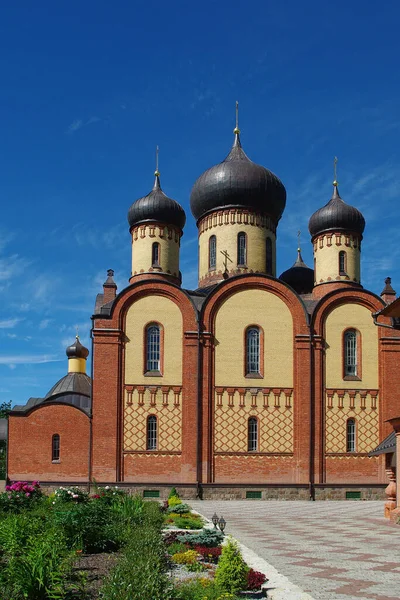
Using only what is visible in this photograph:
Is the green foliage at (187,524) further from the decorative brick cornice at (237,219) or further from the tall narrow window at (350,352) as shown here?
the decorative brick cornice at (237,219)

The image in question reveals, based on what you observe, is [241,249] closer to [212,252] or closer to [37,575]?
[212,252]

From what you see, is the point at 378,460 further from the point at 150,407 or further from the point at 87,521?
the point at 87,521

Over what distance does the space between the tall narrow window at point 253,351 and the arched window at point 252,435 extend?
6.08ft

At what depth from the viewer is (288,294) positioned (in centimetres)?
2819

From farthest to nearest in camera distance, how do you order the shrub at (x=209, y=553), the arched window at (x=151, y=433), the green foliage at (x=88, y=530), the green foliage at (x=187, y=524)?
the arched window at (x=151, y=433) → the green foliage at (x=187, y=524) → the green foliage at (x=88, y=530) → the shrub at (x=209, y=553)

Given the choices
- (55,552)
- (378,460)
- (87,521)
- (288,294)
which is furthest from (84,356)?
(55,552)

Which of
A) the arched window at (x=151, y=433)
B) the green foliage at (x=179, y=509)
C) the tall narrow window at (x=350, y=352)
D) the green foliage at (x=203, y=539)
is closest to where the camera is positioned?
the green foliage at (x=203, y=539)

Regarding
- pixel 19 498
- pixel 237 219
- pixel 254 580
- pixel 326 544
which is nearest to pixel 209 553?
pixel 254 580

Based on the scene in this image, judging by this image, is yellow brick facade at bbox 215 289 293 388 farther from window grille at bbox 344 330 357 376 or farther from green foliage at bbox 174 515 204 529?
green foliage at bbox 174 515 204 529

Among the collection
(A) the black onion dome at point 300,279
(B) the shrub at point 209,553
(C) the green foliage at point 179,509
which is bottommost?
(C) the green foliage at point 179,509

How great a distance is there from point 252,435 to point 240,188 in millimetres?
10629

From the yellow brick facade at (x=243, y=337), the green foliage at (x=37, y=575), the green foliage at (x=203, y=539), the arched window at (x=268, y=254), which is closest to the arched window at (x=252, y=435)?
the yellow brick facade at (x=243, y=337)

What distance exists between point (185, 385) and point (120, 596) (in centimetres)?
2062

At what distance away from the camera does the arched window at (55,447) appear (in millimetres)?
26719
